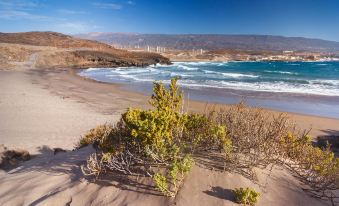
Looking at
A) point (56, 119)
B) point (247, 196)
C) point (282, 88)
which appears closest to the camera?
point (247, 196)

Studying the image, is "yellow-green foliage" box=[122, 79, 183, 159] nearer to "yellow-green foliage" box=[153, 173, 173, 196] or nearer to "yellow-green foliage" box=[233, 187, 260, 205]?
"yellow-green foliage" box=[153, 173, 173, 196]

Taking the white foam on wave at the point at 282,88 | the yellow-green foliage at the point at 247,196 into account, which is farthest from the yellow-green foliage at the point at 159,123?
the white foam on wave at the point at 282,88

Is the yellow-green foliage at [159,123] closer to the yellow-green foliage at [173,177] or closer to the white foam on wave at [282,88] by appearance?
the yellow-green foliage at [173,177]

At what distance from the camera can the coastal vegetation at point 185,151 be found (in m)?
4.34

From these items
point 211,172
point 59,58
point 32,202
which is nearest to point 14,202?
point 32,202

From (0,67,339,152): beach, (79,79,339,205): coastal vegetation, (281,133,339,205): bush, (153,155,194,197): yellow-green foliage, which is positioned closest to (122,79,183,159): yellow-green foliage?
(79,79,339,205): coastal vegetation

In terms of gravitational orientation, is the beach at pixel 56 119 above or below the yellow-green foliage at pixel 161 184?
below

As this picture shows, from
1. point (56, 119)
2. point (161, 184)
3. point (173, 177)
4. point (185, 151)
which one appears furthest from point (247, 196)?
point (56, 119)

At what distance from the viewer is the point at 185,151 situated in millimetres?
4855

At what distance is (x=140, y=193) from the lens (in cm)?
412

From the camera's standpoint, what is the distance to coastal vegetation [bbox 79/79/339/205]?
14.2 ft

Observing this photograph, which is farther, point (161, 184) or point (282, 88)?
point (282, 88)

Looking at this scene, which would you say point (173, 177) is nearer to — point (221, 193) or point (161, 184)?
point (161, 184)

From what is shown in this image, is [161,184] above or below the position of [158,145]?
below
